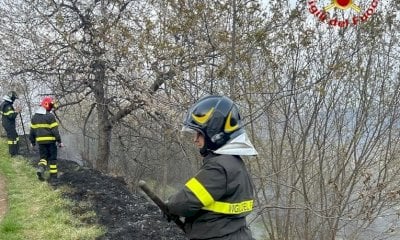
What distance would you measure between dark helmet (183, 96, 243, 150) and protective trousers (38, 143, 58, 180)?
8317 mm

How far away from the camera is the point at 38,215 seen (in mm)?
8922

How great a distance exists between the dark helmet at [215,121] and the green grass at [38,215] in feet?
14.9

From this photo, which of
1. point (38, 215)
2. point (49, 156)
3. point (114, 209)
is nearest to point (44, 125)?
point (49, 156)

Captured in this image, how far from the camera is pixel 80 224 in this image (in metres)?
8.30

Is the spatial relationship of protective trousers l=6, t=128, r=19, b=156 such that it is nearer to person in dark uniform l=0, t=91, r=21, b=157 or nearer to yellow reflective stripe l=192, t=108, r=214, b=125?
person in dark uniform l=0, t=91, r=21, b=157

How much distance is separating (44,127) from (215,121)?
26.8ft

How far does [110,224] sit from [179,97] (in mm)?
3024

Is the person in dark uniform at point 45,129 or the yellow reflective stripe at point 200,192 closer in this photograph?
the yellow reflective stripe at point 200,192

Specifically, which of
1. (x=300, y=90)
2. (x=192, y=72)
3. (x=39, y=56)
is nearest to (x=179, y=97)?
(x=192, y=72)

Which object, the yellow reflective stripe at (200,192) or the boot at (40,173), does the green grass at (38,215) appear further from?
the yellow reflective stripe at (200,192)

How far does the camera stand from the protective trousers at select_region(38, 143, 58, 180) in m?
11.3

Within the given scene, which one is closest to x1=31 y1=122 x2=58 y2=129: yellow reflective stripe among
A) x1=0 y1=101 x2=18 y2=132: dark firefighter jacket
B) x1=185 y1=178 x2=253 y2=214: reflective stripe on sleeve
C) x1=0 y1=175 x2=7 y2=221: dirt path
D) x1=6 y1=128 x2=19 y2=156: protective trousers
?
x1=0 y1=175 x2=7 y2=221: dirt path

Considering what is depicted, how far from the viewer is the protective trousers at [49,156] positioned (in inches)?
444

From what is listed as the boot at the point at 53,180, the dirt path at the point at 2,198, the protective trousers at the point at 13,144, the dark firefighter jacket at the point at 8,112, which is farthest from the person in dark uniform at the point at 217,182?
the protective trousers at the point at 13,144
